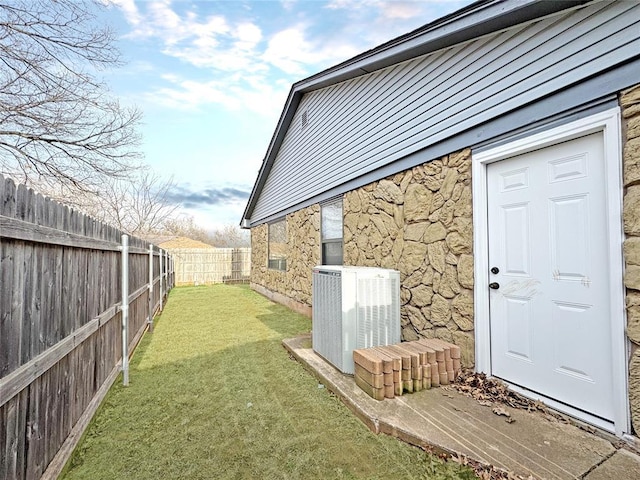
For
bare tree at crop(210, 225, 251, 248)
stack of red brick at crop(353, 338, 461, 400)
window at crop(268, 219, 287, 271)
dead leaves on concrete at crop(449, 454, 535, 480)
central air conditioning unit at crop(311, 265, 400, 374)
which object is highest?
bare tree at crop(210, 225, 251, 248)

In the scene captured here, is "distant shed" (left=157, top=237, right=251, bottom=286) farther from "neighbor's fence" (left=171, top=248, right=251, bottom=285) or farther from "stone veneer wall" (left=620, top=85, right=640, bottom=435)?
"stone veneer wall" (left=620, top=85, right=640, bottom=435)

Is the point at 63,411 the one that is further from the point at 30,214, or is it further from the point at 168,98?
the point at 168,98

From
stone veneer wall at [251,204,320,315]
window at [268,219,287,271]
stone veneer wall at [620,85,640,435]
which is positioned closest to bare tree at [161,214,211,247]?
window at [268,219,287,271]

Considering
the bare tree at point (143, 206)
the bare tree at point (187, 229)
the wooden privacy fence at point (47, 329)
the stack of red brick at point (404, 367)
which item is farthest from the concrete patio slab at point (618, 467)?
the bare tree at point (187, 229)

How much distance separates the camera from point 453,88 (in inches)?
136

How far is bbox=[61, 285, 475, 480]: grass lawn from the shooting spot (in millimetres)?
2014

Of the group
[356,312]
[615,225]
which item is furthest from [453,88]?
[356,312]

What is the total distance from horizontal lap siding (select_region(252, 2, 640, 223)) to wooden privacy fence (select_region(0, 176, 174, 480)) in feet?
12.1

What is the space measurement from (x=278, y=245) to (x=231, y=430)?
24.0ft

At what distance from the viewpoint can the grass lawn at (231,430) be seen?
2014 mm

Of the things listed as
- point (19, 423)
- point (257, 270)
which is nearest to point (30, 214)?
point (19, 423)

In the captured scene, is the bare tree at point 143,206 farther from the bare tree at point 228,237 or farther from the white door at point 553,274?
the white door at point 553,274

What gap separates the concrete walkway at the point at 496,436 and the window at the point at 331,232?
3.43 metres

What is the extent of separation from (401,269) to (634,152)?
2.54 metres
